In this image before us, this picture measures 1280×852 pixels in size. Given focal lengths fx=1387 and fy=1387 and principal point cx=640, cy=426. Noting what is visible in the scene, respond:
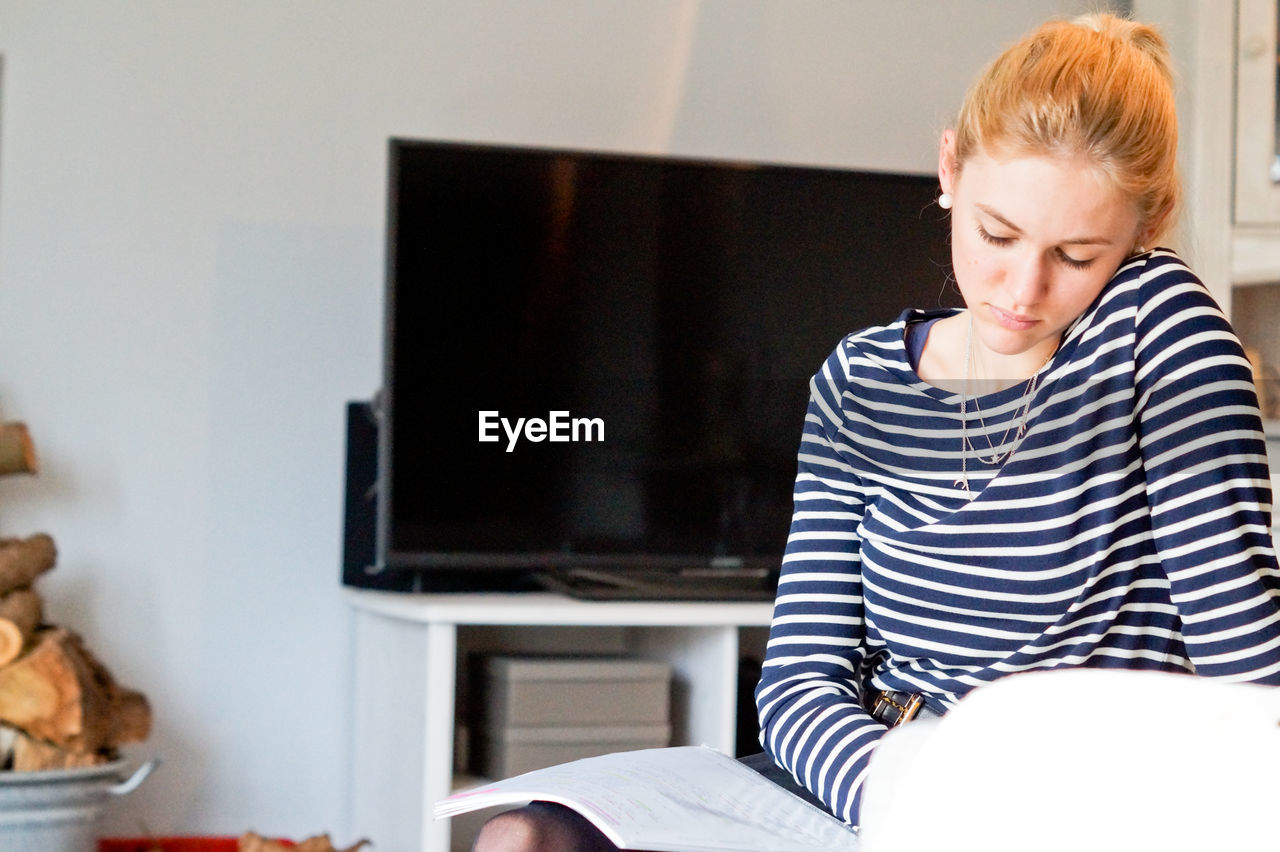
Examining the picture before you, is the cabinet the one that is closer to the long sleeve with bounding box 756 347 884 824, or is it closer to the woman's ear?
the long sleeve with bounding box 756 347 884 824

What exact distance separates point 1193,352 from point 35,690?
1515 millimetres

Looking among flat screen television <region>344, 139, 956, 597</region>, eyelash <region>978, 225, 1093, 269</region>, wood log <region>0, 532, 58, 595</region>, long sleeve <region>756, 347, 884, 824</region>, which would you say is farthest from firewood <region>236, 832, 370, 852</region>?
eyelash <region>978, 225, 1093, 269</region>

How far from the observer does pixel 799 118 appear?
2.40m

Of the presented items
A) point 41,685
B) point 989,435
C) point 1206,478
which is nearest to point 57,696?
point 41,685

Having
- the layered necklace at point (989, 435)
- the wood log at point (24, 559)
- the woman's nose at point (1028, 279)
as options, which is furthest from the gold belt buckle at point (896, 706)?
the wood log at point (24, 559)

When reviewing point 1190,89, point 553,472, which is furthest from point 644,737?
point 1190,89

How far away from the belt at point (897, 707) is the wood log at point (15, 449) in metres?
1.48

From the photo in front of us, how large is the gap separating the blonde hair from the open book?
0.36 meters

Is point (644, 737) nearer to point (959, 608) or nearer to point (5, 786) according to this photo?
point (5, 786)

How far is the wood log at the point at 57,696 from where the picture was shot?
1.75 metres

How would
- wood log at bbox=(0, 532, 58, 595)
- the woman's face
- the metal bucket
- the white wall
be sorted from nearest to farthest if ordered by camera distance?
1. the woman's face
2. the metal bucket
3. wood log at bbox=(0, 532, 58, 595)
4. the white wall

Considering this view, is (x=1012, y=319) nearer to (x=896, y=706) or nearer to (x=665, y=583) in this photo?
(x=896, y=706)

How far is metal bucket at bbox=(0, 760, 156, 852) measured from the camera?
5.68 feet

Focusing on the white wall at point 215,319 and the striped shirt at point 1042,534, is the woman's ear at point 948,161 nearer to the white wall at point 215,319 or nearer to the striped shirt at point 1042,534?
the striped shirt at point 1042,534
